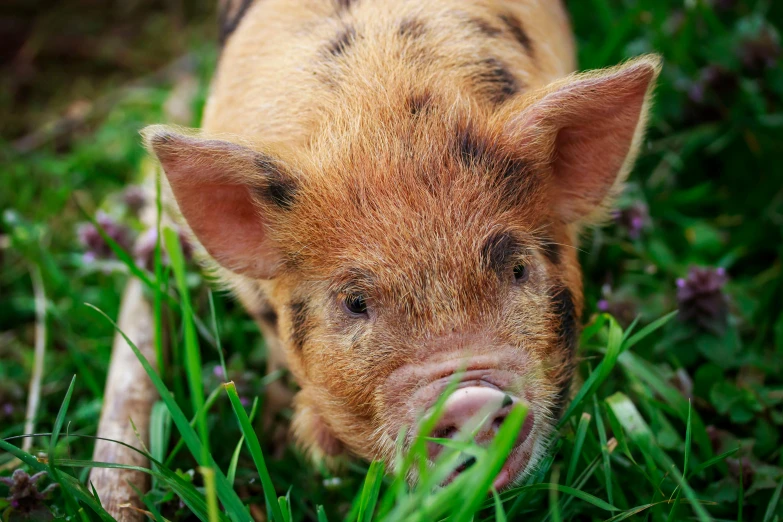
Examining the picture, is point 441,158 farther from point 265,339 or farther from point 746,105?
point 746,105

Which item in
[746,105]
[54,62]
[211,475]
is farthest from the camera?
[54,62]

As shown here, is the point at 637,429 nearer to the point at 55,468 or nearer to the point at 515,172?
the point at 515,172

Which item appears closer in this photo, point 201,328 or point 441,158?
point 441,158

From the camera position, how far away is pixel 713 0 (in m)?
4.94

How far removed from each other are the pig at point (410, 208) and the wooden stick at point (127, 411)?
0.70 metres

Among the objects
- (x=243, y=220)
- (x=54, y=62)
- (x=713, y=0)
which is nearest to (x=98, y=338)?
(x=243, y=220)

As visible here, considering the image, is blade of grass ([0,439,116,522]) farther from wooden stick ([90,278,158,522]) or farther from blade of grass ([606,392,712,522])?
blade of grass ([606,392,712,522])

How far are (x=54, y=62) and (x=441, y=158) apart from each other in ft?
16.6

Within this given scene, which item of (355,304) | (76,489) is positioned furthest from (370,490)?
(76,489)

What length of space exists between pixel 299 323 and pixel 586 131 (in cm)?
135

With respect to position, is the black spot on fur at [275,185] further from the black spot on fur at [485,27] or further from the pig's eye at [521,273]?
the black spot on fur at [485,27]

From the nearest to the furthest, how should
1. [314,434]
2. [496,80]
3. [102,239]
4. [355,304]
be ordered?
[355,304] < [496,80] < [314,434] < [102,239]

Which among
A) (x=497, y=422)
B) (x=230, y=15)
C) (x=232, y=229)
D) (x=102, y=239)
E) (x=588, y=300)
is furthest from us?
(x=230, y=15)

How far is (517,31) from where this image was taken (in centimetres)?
356
